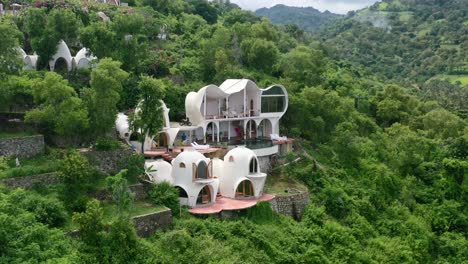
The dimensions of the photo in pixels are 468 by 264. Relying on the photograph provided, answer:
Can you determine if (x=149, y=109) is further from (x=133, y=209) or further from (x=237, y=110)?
(x=237, y=110)

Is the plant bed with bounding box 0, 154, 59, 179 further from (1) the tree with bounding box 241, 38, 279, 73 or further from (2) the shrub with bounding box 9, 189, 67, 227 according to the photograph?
(1) the tree with bounding box 241, 38, 279, 73

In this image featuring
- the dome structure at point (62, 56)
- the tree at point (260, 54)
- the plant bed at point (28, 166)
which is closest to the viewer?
the plant bed at point (28, 166)

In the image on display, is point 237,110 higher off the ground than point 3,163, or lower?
higher

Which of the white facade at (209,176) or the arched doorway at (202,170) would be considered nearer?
the white facade at (209,176)

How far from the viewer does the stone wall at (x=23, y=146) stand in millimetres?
23719

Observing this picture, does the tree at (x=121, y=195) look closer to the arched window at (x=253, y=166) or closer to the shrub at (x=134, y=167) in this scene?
the shrub at (x=134, y=167)

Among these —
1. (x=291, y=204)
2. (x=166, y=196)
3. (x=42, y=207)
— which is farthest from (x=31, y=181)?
(x=291, y=204)

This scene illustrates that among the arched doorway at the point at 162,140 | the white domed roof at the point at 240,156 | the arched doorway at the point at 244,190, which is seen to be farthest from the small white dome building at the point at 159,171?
the arched doorway at the point at 162,140

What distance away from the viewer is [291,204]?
28.1m

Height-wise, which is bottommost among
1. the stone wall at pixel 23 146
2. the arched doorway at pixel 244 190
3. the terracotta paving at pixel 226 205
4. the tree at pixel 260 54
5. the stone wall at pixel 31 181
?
the terracotta paving at pixel 226 205

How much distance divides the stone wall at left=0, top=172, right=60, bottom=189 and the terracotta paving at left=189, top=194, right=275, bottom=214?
621 centimetres

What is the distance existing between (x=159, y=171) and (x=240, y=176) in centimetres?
412

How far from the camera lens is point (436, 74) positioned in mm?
93062

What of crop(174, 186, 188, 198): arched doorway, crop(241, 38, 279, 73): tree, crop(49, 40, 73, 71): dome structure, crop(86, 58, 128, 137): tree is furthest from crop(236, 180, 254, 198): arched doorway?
crop(241, 38, 279, 73): tree
